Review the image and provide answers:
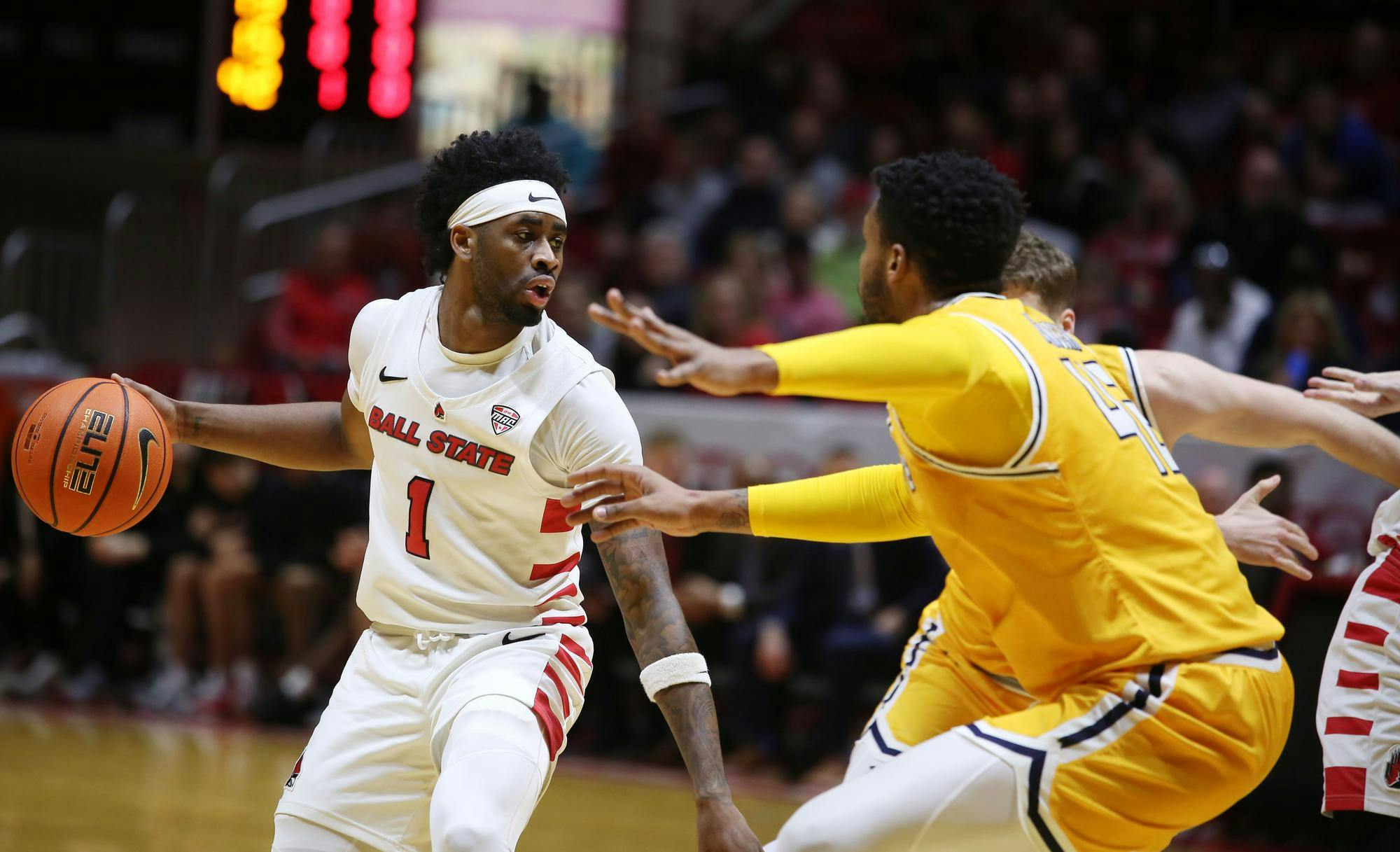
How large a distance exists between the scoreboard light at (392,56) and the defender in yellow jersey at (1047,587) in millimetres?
10057

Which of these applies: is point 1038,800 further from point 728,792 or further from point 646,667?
point 646,667

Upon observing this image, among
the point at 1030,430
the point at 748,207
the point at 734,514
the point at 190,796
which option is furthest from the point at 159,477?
the point at 748,207

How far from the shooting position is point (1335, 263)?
30.8 ft

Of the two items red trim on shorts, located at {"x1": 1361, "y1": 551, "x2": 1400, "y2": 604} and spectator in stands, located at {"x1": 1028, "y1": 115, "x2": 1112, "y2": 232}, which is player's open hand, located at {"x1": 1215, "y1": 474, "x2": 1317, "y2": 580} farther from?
spectator in stands, located at {"x1": 1028, "y1": 115, "x2": 1112, "y2": 232}

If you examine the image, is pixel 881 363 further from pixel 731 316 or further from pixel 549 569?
pixel 731 316

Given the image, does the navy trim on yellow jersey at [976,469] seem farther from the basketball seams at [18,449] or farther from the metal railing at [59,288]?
the metal railing at [59,288]

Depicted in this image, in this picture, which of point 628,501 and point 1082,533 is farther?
point 628,501

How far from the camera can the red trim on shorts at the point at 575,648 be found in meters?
Answer: 3.76

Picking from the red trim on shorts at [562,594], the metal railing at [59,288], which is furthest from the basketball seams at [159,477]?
the metal railing at [59,288]

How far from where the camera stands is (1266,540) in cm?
367

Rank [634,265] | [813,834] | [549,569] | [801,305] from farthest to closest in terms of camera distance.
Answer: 1. [634,265]
2. [801,305]
3. [549,569]
4. [813,834]

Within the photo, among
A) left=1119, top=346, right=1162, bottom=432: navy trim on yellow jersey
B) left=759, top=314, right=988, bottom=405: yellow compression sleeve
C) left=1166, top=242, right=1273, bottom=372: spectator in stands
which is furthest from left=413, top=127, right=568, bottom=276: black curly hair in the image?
left=1166, top=242, right=1273, bottom=372: spectator in stands

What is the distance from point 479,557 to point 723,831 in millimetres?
952

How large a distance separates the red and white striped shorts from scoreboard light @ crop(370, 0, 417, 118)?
33.3ft
